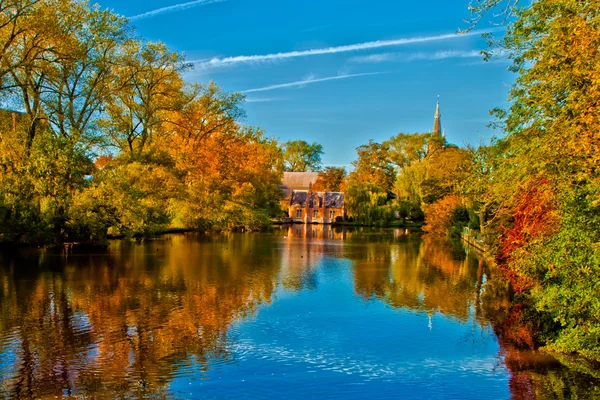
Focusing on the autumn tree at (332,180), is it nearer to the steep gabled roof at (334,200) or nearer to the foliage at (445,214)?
the steep gabled roof at (334,200)

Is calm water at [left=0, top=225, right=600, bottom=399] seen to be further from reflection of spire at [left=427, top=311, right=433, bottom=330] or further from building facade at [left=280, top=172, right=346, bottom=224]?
building facade at [left=280, top=172, right=346, bottom=224]

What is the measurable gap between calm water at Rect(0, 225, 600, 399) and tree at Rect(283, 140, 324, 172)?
9396 centimetres

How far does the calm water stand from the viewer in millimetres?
9930

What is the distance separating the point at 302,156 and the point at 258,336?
10613 cm

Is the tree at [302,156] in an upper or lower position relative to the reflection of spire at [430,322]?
upper

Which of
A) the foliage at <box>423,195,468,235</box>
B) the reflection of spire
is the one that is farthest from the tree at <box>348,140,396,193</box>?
the reflection of spire

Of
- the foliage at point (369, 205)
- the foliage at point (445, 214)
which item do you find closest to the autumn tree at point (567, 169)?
the foliage at point (445, 214)

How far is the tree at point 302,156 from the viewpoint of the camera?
11750cm

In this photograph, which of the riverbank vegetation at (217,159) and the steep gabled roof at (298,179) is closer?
the riverbank vegetation at (217,159)

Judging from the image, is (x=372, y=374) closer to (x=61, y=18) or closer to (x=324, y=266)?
(x=324, y=266)

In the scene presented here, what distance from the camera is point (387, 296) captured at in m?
18.9

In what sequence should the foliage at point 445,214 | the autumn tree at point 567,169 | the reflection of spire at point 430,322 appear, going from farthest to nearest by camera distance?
the foliage at point 445,214, the reflection of spire at point 430,322, the autumn tree at point 567,169

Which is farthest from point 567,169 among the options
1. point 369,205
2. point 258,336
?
point 369,205

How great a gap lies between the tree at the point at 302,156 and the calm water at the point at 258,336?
9396 cm
